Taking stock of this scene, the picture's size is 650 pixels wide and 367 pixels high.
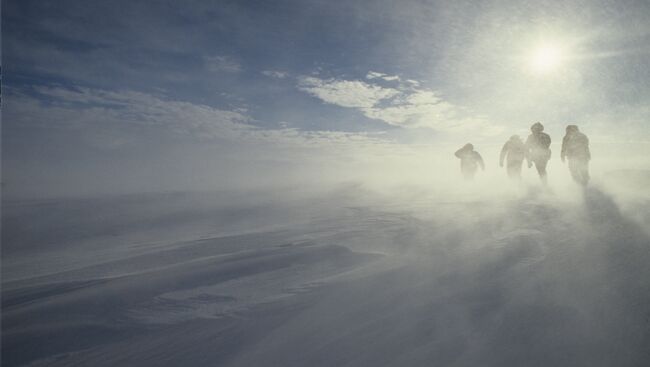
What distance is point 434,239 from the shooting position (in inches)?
192

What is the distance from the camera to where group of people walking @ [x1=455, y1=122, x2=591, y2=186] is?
11.6 metres

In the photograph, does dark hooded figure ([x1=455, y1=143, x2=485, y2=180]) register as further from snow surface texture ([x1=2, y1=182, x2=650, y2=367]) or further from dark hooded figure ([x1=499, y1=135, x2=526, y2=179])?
snow surface texture ([x1=2, y1=182, x2=650, y2=367])

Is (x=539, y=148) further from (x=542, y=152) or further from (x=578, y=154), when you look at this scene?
(x=578, y=154)

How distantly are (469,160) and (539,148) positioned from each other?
6946 millimetres

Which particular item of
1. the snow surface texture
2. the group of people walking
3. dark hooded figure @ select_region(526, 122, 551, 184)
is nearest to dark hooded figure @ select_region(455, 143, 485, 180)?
the group of people walking

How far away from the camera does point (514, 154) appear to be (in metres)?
15.6

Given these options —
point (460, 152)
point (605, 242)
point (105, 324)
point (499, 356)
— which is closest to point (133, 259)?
point (105, 324)

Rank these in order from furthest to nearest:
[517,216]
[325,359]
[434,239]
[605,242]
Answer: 1. [517,216]
2. [434,239]
3. [605,242]
4. [325,359]

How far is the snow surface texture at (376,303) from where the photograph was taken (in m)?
1.94

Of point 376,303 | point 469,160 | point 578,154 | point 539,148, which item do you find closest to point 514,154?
point 539,148

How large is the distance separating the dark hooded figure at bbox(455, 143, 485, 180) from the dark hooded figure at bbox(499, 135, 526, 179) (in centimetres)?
454

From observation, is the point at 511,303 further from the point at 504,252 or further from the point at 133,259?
the point at 133,259

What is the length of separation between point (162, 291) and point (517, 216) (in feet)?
22.3

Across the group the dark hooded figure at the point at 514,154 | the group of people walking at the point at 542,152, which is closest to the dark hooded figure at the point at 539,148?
A: the group of people walking at the point at 542,152
